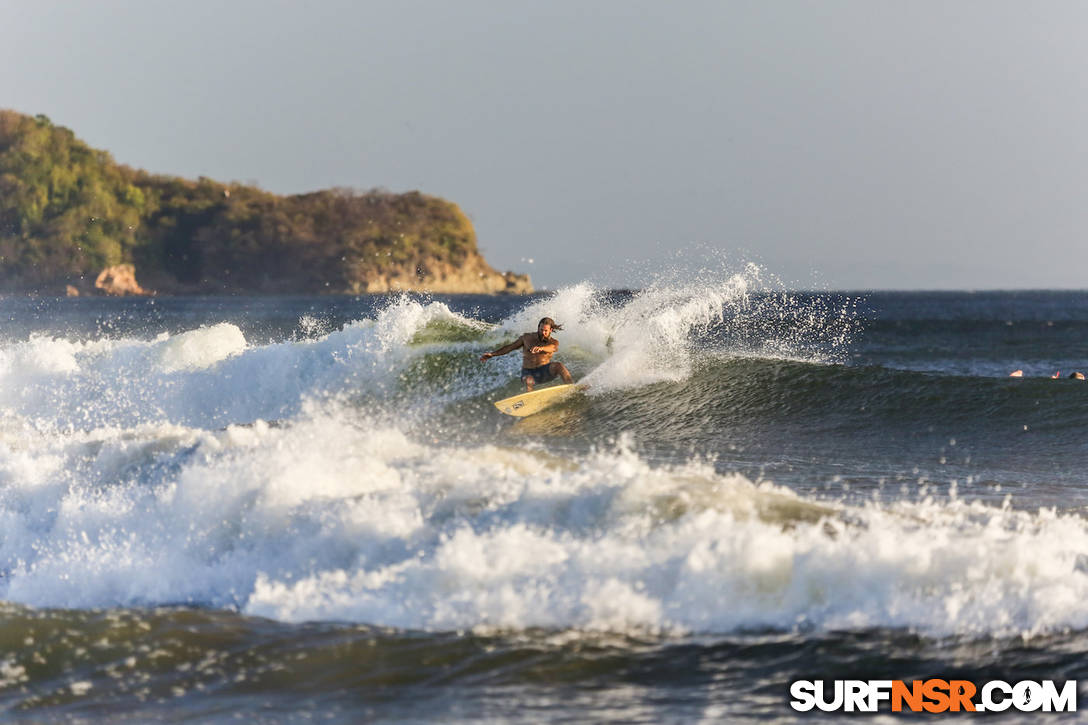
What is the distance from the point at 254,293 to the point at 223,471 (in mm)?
132855

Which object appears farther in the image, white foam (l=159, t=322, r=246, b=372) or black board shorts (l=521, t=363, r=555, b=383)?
white foam (l=159, t=322, r=246, b=372)

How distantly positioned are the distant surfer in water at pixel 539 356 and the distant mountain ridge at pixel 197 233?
11744 cm

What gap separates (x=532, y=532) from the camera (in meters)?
7.22

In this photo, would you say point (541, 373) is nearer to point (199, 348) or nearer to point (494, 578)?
point (199, 348)

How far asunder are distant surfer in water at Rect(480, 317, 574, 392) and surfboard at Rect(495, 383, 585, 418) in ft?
0.52

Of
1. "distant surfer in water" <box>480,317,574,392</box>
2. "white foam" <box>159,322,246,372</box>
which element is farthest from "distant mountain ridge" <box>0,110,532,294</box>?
"distant surfer in water" <box>480,317,574,392</box>

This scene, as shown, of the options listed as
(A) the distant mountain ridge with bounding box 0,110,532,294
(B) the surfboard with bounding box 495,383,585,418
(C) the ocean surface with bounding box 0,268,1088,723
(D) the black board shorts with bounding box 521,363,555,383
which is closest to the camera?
(C) the ocean surface with bounding box 0,268,1088,723

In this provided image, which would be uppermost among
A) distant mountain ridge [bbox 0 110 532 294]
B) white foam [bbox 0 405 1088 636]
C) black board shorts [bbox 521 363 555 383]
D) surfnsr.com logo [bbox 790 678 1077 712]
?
distant mountain ridge [bbox 0 110 532 294]

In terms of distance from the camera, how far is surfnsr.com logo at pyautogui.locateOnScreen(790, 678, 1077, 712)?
17.9ft

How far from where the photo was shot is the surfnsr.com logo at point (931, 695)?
5469 mm

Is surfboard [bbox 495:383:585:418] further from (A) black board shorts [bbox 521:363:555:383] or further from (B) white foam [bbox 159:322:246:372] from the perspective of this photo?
(B) white foam [bbox 159:322:246:372]

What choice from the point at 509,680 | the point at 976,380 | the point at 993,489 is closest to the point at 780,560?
the point at 509,680

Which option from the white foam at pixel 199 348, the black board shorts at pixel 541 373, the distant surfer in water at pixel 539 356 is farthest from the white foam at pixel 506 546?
the white foam at pixel 199 348

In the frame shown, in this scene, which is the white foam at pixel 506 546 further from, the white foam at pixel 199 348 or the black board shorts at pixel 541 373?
the white foam at pixel 199 348
